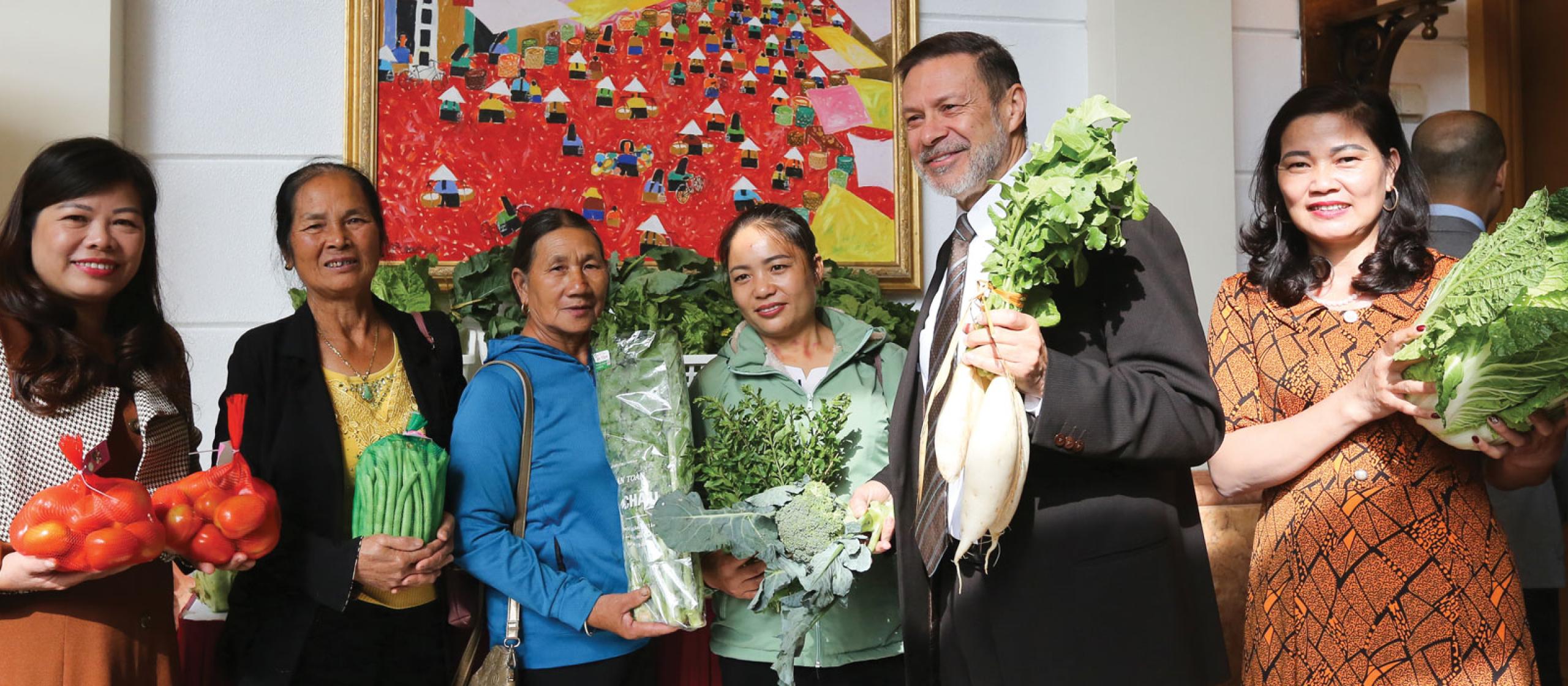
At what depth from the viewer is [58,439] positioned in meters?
1.87

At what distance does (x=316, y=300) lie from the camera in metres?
2.40

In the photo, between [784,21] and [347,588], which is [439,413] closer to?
[347,588]

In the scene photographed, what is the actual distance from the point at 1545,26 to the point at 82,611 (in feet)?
16.8

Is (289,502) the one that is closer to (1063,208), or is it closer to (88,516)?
(88,516)

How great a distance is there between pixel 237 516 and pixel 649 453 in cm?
79

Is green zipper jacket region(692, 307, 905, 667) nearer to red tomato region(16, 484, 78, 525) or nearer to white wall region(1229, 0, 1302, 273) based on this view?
red tomato region(16, 484, 78, 525)

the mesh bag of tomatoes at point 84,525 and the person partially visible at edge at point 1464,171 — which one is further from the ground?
the person partially visible at edge at point 1464,171

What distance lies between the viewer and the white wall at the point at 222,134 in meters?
3.51

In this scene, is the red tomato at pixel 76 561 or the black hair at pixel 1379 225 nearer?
the red tomato at pixel 76 561

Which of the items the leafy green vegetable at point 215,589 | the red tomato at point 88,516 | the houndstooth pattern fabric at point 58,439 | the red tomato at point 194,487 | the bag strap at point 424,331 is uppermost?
the bag strap at point 424,331

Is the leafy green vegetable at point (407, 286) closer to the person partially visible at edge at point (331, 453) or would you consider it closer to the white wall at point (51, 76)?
the person partially visible at edge at point (331, 453)

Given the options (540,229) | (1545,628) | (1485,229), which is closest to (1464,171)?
(1485,229)

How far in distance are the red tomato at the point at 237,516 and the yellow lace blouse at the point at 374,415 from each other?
346 millimetres

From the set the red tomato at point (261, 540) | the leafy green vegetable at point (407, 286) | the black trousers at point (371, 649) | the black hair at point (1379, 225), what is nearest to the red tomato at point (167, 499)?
the red tomato at point (261, 540)
